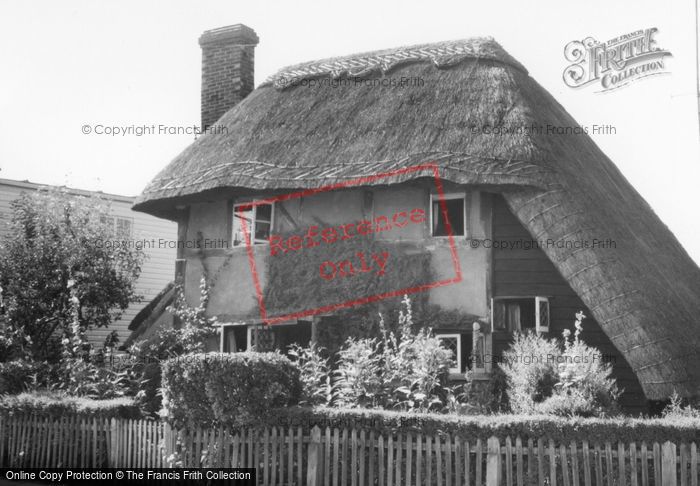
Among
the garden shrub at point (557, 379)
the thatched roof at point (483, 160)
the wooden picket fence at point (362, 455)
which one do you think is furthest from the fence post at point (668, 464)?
the thatched roof at point (483, 160)

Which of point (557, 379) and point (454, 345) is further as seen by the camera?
point (454, 345)

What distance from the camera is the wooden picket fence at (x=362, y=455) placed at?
8844mm

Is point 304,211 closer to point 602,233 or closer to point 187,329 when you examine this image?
point 187,329

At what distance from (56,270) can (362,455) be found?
11692 mm

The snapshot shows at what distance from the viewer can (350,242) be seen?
1561 centimetres

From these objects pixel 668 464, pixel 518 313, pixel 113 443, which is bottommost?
pixel 113 443

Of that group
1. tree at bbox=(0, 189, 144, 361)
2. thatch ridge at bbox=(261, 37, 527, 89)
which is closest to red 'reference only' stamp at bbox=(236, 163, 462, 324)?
thatch ridge at bbox=(261, 37, 527, 89)

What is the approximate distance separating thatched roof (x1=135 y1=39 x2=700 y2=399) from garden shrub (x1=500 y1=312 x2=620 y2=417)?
24.1 inches

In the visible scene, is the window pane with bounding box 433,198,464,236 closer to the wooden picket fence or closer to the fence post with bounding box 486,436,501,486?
the wooden picket fence

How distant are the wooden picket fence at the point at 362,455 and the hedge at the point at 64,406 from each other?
218mm

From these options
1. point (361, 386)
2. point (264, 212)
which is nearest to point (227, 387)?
point (361, 386)

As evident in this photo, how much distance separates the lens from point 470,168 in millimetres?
14078

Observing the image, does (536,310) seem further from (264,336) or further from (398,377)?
(264,336)

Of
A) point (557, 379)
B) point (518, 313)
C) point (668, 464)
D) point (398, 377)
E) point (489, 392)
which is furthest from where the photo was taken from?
point (518, 313)
